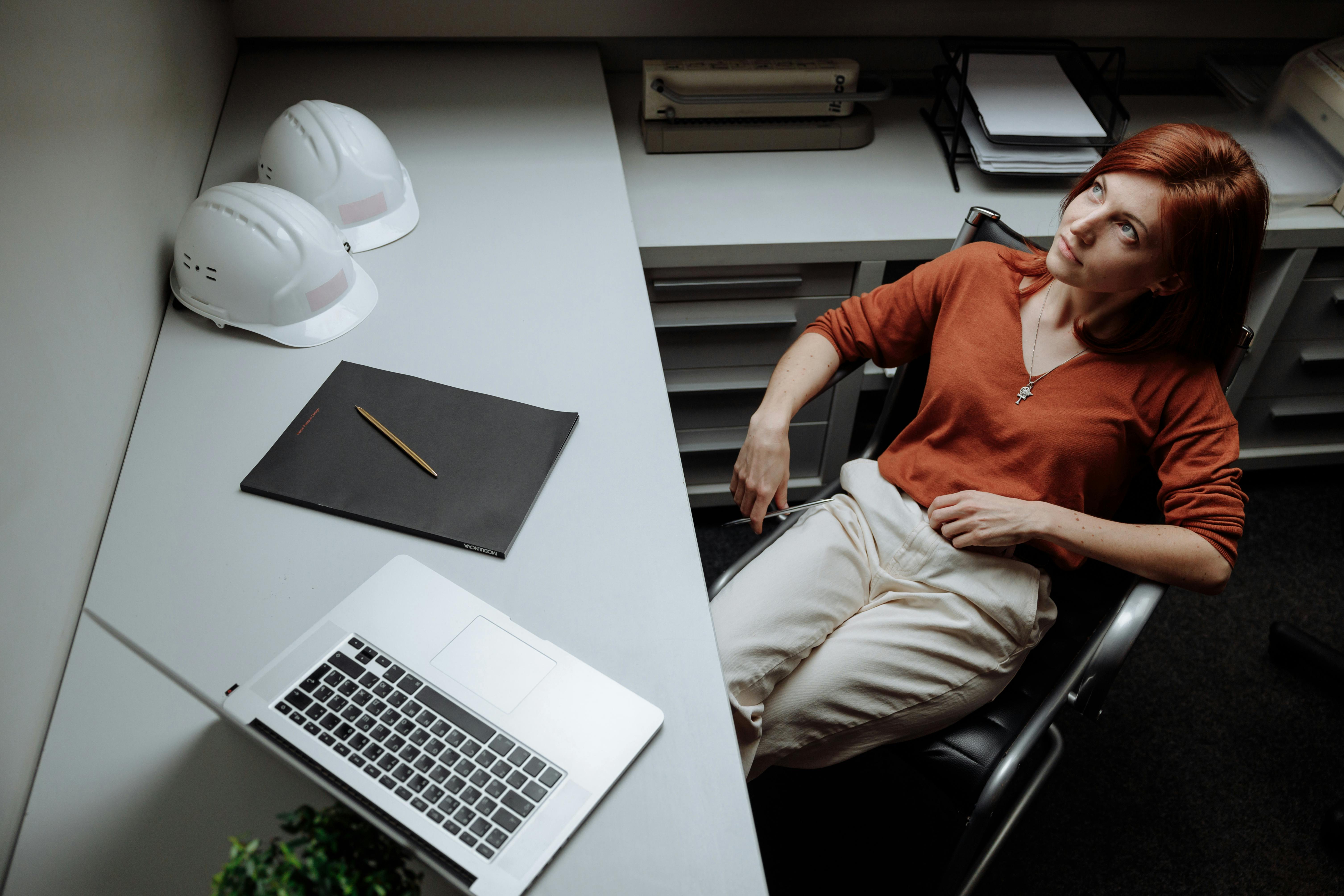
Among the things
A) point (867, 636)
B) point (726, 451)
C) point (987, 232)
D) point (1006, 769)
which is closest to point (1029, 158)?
point (987, 232)

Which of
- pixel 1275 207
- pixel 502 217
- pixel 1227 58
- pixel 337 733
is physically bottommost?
pixel 337 733

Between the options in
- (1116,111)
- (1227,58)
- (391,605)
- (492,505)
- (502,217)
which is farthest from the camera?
(1227,58)

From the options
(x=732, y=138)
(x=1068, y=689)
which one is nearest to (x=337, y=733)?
(x=1068, y=689)

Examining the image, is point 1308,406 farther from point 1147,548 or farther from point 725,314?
point 725,314

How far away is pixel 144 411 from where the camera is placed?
1.05 m

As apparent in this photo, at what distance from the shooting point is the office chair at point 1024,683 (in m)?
0.96

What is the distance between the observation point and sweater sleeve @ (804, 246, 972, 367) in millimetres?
1192

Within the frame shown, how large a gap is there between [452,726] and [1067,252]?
86 centimetres

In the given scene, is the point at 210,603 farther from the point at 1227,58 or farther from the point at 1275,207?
the point at 1227,58

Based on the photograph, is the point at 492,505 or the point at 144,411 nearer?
the point at 492,505

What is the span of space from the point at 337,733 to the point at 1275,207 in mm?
1754

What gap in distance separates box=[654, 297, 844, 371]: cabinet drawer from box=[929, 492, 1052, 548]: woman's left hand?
593mm

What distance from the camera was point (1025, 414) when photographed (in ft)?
3.56

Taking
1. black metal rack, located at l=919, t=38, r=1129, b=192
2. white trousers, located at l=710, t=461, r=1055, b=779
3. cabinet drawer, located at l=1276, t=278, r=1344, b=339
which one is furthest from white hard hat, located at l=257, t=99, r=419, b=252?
cabinet drawer, located at l=1276, t=278, r=1344, b=339
